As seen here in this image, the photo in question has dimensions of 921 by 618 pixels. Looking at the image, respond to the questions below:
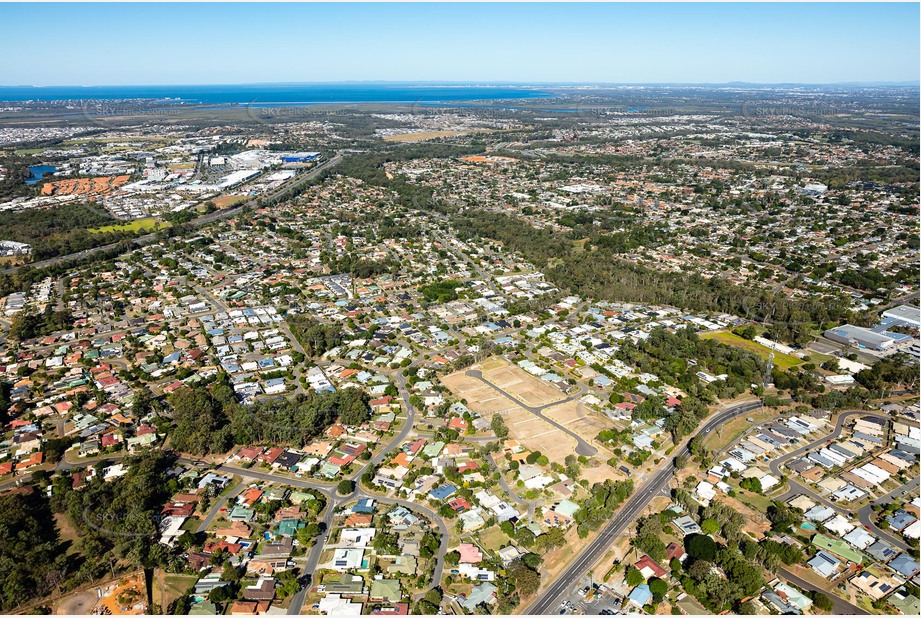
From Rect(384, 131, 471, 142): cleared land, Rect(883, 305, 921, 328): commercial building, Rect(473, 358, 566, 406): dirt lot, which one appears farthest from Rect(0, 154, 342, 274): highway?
Rect(883, 305, 921, 328): commercial building

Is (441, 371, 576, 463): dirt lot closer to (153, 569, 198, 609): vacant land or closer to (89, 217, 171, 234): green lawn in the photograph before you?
(153, 569, 198, 609): vacant land

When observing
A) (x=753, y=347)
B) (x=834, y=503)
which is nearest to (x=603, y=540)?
(x=834, y=503)

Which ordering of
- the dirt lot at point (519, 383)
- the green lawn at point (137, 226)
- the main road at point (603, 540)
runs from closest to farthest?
the main road at point (603, 540) → the dirt lot at point (519, 383) → the green lawn at point (137, 226)

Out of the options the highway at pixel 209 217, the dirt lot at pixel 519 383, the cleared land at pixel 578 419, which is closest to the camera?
the cleared land at pixel 578 419

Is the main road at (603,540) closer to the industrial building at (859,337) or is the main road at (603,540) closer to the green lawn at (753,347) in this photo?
the green lawn at (753,347)

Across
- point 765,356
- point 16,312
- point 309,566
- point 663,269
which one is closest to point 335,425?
point 309,566

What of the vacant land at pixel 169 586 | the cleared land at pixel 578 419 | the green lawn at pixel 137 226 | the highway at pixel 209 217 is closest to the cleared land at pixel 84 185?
the green lawn at pixel 137 226

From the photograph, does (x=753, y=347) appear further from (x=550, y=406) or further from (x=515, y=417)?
(x=515, y=417)
